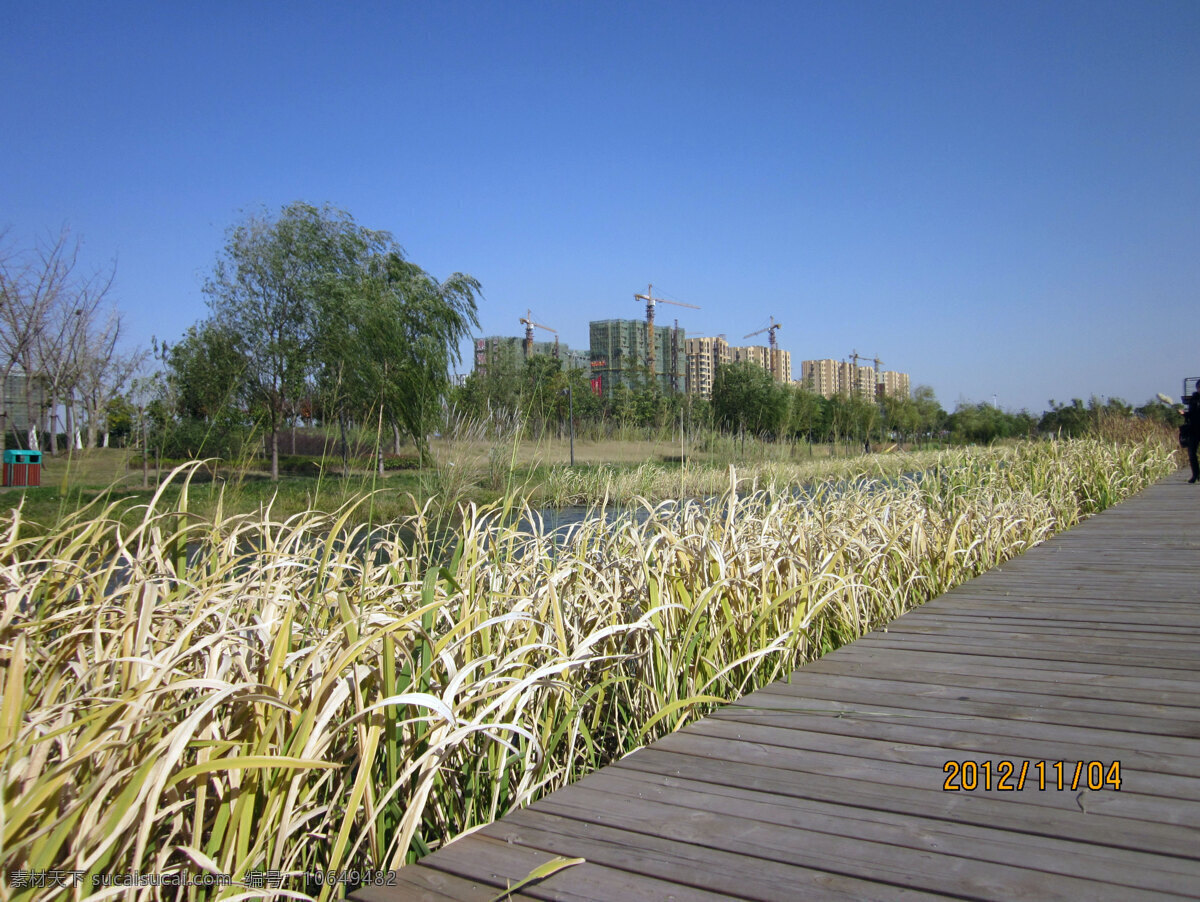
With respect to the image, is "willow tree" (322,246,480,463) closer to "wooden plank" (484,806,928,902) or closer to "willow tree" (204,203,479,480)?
"willow tree" (204,203,479,480)

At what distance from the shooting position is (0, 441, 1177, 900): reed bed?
949 mm

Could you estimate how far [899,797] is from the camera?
123 centimetres

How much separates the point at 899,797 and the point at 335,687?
959 millimetres

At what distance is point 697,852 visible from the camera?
3.50 feet

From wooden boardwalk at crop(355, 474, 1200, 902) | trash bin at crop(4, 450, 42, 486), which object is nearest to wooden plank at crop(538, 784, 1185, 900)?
wooden boardwalk at crop(355, 474, 1200, 902)

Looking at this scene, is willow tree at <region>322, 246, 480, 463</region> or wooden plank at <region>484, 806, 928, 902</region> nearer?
wooden plank at <region>484, 806, 928, 902</region>

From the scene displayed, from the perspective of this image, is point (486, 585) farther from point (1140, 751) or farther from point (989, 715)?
point (1140, 751)

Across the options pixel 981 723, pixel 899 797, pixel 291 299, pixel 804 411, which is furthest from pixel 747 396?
pixel 899 797

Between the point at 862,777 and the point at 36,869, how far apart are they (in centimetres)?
121

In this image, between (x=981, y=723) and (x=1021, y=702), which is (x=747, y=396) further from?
(x=981, y=723)

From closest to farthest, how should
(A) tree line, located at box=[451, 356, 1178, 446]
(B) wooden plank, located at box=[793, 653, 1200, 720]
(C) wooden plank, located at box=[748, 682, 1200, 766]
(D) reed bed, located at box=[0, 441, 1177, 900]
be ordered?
(D) reed bed, located at box=[0, 441, 1177, 900]
(C) wooden plank, located at box=[748, 682, 1200, 766]
(B) wooden plank, located at box=[793, 653, 1200, 720]
(A) tree line, located at box=[451, 356, 1178, 446]

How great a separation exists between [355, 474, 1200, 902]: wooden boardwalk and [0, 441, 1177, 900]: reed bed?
0.48 ft

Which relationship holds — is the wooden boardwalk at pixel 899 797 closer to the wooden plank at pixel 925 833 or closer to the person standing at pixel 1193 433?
the wooden plank at pixel 925 833

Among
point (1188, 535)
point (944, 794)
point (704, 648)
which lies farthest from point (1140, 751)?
point (1188, 535)
